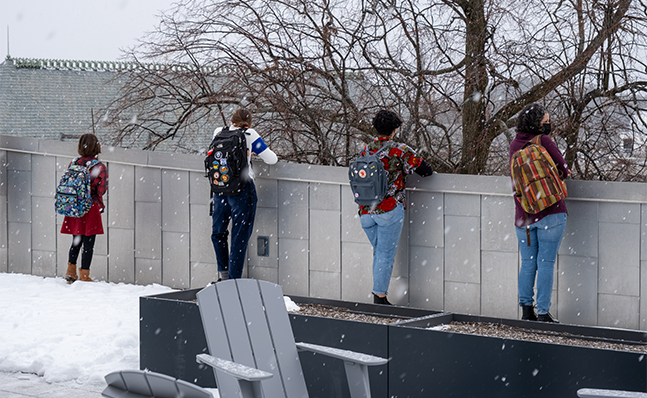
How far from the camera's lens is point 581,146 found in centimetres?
764

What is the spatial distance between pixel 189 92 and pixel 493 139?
3.61m

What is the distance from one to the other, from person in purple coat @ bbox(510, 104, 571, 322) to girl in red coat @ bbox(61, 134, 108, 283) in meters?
4.28

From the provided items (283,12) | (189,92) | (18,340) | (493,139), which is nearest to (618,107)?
(493,139)

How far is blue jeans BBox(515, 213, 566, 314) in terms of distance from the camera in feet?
16.1

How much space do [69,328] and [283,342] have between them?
8.80ft

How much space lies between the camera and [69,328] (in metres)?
5.79

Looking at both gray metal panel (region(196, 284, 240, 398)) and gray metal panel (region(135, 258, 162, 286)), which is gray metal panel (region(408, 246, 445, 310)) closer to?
gray metal panel (region(196, 284, 240, 398))

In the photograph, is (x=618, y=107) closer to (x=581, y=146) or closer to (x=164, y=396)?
(x=581, y=146)

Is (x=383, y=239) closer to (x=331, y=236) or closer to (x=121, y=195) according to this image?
(x=331, y=236)

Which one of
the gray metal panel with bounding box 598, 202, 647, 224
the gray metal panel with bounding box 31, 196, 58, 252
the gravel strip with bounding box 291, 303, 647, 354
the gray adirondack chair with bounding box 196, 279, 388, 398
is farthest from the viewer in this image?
the gray metal panel with bounding box 31, 196, 58, 252

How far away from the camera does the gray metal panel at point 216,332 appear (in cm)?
341

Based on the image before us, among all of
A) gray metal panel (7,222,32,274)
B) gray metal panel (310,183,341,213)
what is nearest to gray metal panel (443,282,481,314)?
gray metal panel (310,183,341,213)

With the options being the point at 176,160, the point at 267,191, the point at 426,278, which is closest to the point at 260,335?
the point at 426,278

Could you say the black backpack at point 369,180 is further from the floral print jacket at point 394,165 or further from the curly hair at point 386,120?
the curly hair at point 386,120
